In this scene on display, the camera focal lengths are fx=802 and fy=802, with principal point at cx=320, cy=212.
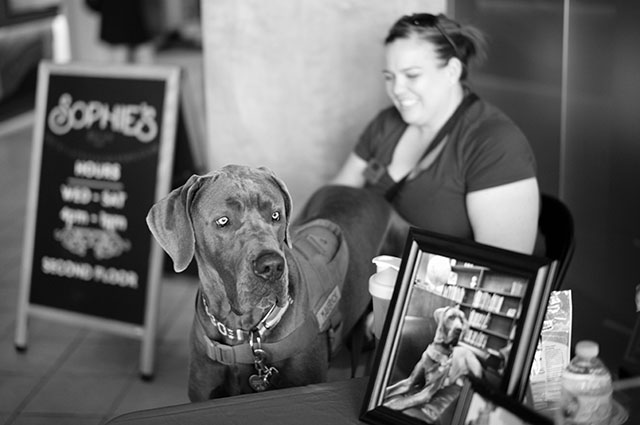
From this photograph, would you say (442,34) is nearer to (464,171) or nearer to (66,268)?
(464,171)

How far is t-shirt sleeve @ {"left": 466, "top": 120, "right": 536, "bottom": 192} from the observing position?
86.7 inches

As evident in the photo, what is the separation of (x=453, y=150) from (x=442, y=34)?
33 centimetres

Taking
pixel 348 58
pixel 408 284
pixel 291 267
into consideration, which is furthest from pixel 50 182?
pixel 408 284

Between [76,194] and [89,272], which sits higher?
[76,194]

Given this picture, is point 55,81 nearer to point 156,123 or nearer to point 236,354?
point 156,123

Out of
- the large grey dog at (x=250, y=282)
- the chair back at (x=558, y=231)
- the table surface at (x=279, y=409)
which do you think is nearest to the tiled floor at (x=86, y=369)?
the large grey dog at (x=250, y=282)

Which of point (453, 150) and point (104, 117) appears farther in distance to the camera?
point (104, 117)

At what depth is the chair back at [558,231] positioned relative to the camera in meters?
2.06

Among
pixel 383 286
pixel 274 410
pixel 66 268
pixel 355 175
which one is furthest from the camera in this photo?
pixel 66 268

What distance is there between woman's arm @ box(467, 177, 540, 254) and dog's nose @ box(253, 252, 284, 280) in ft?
2.65

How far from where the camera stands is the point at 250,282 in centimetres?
165

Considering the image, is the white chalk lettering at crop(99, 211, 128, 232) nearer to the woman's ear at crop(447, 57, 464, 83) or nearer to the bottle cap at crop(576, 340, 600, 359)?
the woman's ear at crop(447, 57, 464, 83)

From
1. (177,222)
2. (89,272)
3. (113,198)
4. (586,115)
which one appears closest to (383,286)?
(177,222)

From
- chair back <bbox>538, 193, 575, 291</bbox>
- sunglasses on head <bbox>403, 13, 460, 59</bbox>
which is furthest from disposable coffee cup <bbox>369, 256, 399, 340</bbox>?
sunglasses on head <bbox>403, 13, 460, 59</bbox>
